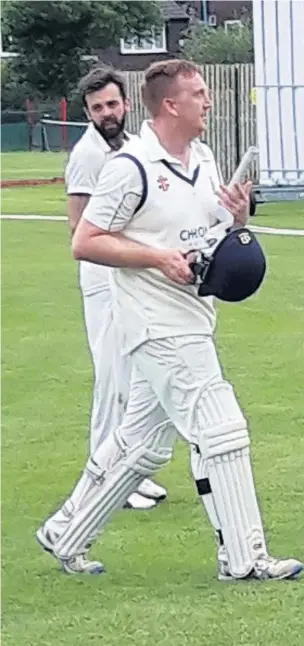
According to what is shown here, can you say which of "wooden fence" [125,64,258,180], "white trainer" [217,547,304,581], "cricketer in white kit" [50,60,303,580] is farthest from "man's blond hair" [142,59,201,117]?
"wooden fence" [125,64,258,180]

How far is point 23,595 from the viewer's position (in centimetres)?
659

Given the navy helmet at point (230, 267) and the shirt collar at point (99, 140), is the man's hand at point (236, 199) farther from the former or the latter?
the shirt collar at point (99, 140)

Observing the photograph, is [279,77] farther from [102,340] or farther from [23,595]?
[23,595]

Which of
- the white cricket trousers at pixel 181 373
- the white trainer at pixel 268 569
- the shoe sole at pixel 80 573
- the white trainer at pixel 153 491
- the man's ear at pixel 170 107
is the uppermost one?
the man's ear at pixel 170 107

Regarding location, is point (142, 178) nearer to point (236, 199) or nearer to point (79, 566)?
point (236, 199)

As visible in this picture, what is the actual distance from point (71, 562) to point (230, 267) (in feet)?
5.00

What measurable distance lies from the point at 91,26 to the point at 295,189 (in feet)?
99.2

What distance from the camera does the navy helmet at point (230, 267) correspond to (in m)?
6.26

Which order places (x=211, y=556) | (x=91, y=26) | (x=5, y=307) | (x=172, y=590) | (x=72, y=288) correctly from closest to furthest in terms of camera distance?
(x=172, y=590) < (x=211, y=556) < (x=5, y=307) < (x=72, y=288) < (x=91, y=26)

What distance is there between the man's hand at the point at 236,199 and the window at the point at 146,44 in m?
50.9

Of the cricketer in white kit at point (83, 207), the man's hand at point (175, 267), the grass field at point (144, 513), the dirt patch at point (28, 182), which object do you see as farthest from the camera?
the dirt patch at point (28, 182)

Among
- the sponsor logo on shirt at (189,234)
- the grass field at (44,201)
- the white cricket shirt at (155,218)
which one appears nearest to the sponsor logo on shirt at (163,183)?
the white cricket shirt at (155,218)

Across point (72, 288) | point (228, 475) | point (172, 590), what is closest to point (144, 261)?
point (228, 475)

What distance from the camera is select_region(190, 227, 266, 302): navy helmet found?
20.5 feet
